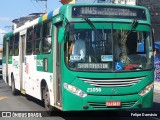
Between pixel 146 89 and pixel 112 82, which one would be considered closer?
pixel 112 82

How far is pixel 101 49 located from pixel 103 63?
349 mm

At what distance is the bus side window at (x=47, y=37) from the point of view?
11.1 m

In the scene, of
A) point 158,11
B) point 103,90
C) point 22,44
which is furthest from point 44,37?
point 158,11

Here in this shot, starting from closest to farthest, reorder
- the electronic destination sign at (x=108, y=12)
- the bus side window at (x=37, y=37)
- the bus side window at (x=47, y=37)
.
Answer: the electronic destination sign at (x=108, y=12) < the bus side window at (x=47, y=37) < the bus side window at (x=37, y=37)

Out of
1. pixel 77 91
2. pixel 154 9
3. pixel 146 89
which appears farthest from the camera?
pixel 154 9

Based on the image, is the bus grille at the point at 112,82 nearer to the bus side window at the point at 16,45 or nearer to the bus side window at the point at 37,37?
the bus side window at the point at 37,37

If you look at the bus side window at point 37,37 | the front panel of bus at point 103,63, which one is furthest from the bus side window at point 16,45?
the front panel of bus at point 103,63

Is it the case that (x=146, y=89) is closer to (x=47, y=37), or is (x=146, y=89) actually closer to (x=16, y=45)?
(x=47, y=37)

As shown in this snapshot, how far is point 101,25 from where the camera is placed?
31.1ft

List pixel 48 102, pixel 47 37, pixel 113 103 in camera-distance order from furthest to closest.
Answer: pixel 47 37, pixel 48 102, pixel 113 103

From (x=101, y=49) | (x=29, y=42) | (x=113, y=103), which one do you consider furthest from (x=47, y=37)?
(x=113, y=103)

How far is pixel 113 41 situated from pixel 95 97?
1.42 metres

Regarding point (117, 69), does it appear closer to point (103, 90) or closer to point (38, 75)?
point (103, 90)

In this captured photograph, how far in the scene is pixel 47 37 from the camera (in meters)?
11.4
